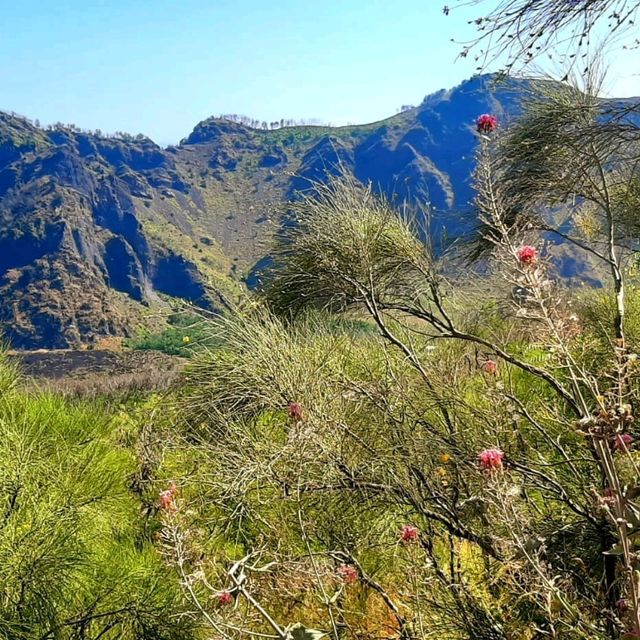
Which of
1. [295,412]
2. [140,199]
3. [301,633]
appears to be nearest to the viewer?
[301,633]

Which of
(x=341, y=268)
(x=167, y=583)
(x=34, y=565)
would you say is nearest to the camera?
(x=34, y=565)

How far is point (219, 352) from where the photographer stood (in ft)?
11.2

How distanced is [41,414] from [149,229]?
10969 cm

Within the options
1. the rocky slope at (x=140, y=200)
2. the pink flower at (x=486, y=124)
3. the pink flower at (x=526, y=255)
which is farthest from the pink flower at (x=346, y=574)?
the rocky slope at (x=140, y=200)

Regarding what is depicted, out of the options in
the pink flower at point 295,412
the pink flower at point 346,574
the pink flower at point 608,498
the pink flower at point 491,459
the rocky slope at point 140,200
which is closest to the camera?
the pink flower at point 608,498

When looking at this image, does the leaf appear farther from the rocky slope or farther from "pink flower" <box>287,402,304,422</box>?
the rocky slope

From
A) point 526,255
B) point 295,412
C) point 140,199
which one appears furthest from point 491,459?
point 140,199

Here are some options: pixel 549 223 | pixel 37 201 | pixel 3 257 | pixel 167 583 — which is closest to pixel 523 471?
pixel 549 223

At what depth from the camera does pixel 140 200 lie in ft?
380

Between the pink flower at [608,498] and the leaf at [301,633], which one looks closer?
the pink flower at [608,498]

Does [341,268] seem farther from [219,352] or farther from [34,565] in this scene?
[34,565]

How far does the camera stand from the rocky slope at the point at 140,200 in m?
87.4

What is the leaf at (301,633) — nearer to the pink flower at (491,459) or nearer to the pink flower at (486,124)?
the pink flower at (491,459)

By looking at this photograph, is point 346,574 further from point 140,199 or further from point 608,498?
point 140,199
